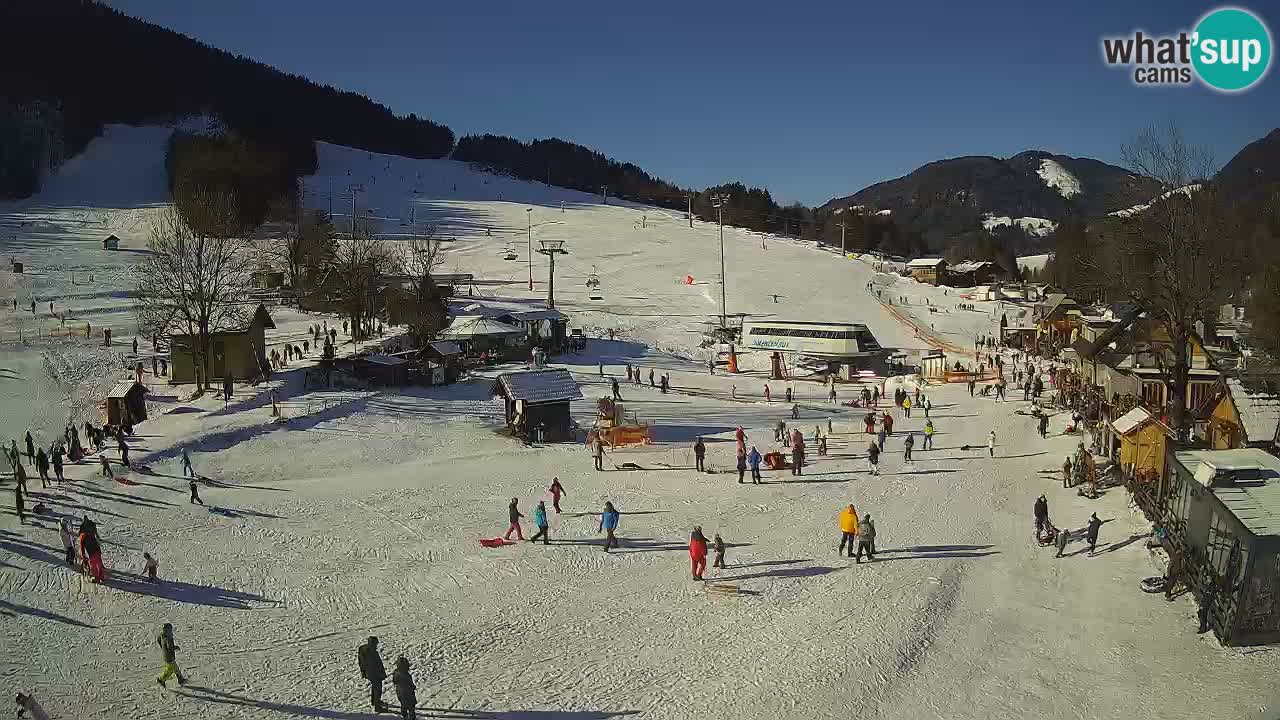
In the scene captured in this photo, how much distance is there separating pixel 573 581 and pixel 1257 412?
20134 millimetres

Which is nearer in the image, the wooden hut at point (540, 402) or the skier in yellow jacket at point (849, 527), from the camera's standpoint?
the skier in yellow jacket at point (849, 527)

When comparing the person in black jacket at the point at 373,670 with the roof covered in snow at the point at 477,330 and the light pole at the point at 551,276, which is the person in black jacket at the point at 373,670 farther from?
the light pole at the point at 551,276

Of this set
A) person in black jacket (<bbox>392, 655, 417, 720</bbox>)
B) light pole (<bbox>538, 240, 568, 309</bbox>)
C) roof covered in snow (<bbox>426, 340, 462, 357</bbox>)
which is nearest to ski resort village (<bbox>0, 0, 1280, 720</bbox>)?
person in black jacket (<bbox>392, 655, 417, 720</bbox>)

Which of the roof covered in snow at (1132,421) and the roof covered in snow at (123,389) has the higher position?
the roof covered in snow at (1132,421)

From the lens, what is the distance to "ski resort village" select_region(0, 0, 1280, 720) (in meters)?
10.0

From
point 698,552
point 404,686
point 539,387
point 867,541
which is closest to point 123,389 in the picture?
point 539,387

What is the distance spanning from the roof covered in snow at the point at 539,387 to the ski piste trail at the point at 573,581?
4.76 ft

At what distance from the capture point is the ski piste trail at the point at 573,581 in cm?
977

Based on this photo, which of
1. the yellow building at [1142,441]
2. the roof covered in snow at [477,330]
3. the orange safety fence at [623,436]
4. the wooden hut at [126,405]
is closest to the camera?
the yellow building at [1142,441]

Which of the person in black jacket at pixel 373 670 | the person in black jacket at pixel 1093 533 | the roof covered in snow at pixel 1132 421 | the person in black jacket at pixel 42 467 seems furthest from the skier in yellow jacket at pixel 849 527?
the person in black jacket at pixel 42 467

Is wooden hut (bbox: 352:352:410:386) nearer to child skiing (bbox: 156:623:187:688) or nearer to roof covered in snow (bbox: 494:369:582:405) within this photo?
roof covered in snow (bbox: 494:369:582:405)

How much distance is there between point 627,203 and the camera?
126m

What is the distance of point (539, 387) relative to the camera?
22.8 meters

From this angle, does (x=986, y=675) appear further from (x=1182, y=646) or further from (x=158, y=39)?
(x=158, y=39)
